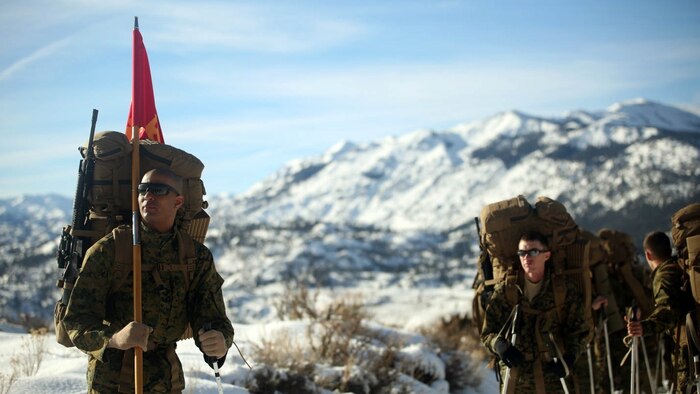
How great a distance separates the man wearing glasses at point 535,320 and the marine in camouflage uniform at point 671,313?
51cm

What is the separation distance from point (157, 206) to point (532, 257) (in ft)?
9.29

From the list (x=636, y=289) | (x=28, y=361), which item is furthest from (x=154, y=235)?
(x=636, y=289)

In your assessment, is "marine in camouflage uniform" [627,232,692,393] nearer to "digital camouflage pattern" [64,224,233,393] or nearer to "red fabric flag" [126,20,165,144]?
"digital camouflage pattern" [64,224,233,393]

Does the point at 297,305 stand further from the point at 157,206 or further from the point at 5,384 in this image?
the point at 157,206

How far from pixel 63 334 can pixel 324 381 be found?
467 cm

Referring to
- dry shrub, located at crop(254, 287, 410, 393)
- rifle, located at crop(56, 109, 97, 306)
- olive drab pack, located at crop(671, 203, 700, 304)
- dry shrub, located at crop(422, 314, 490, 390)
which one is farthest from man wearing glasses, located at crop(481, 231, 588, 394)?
dry shrub, located at crop(422, 314, 490, 390)

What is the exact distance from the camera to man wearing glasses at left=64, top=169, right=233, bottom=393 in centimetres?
338

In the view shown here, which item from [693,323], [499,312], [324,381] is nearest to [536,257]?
[499,312]

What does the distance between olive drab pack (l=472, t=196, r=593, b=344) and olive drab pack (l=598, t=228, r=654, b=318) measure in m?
2.83

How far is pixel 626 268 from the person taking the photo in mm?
8250

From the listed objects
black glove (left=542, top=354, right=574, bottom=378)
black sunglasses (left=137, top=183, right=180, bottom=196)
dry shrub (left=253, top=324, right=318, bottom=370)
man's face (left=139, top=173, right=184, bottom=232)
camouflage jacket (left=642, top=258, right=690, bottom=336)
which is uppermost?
black sunglasses (left=137, top=183, right=180, bottom=196)

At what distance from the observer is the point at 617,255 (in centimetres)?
836

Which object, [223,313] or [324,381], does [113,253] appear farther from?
[324,381]

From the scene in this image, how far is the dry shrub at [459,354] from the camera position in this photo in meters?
10.2
